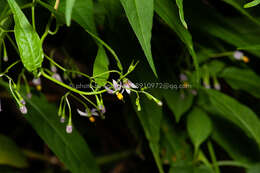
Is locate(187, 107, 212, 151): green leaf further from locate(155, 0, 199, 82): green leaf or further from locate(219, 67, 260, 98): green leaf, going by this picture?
locate(155, 0, 199, 82): green leaf

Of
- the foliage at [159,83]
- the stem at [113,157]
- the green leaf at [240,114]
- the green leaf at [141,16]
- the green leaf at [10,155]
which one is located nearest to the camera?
the green leaf at [141,16]

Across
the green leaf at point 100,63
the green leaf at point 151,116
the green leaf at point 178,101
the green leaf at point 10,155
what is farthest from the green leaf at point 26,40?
the green leaf at point 10,155

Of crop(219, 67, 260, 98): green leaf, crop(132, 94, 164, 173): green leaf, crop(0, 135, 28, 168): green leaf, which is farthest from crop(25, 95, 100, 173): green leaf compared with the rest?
crop(219, 67, 260, 98): green leaf

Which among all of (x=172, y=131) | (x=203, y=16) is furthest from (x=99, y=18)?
(x=172, y=131)

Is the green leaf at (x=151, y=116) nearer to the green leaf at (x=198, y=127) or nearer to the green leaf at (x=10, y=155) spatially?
the green leaf at (x=198, y=127)

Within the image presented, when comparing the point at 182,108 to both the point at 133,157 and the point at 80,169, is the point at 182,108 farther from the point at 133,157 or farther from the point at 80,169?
the point at 133,157

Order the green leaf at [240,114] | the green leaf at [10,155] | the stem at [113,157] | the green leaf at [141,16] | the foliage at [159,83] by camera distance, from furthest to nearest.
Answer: the stem at [113,157], the green leaf at [10,155], the green leaf at [240,114], the foliage at [159,83], the green leaf at [141,16]
